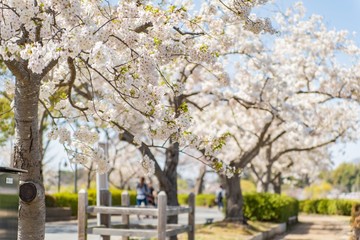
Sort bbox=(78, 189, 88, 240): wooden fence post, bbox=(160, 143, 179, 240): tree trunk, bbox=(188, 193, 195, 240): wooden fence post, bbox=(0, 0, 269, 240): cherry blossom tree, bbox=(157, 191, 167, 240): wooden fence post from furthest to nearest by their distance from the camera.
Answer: bbox=(160, 143, 179, 240): tree trunk < bbox=(188, 193, 195, 240): wooden fence post < bbox=(78, 189, 88, 240): wooden fence post < bbox=(157, 191, 167, 240): wooden fence post < bbox=(0, 0, 269, 240): cherry blossom tree

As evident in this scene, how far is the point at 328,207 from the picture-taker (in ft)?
143

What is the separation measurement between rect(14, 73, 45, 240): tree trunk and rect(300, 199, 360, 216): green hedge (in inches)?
1428

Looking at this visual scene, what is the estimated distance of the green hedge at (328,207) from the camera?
42.2 m

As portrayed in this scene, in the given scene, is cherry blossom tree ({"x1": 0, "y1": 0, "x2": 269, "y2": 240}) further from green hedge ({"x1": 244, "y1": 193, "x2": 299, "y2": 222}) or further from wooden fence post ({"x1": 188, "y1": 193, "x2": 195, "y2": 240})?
green hedge ({"x1": 244, "y1": 193, "x2": 299, "y2": 222})

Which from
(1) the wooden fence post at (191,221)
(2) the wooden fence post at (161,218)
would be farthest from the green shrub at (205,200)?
(2) the wooden fence post at (161,218)

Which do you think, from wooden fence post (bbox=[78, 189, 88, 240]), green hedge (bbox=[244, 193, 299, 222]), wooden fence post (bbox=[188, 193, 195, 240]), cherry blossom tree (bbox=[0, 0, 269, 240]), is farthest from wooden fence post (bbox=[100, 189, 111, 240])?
green hedge (bbox=[244, 193, 299, 222])

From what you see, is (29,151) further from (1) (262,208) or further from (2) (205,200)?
(2) (205,200)

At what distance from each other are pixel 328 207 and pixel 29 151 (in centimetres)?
3829

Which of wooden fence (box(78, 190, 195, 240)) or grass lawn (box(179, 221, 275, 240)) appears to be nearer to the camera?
wooden fence (box(78, 190, 195, 240))

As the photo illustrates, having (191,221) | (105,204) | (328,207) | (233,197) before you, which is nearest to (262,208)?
(233,197)

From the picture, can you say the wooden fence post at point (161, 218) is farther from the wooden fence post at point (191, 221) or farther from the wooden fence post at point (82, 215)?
the wooden fence post at point (191, 221)

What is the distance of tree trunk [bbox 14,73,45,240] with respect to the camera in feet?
25.0

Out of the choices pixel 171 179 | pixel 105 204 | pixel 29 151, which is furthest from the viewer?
pixel 171 179

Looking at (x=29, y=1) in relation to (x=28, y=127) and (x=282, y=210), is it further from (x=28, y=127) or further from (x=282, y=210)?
(x=282, y=210)
